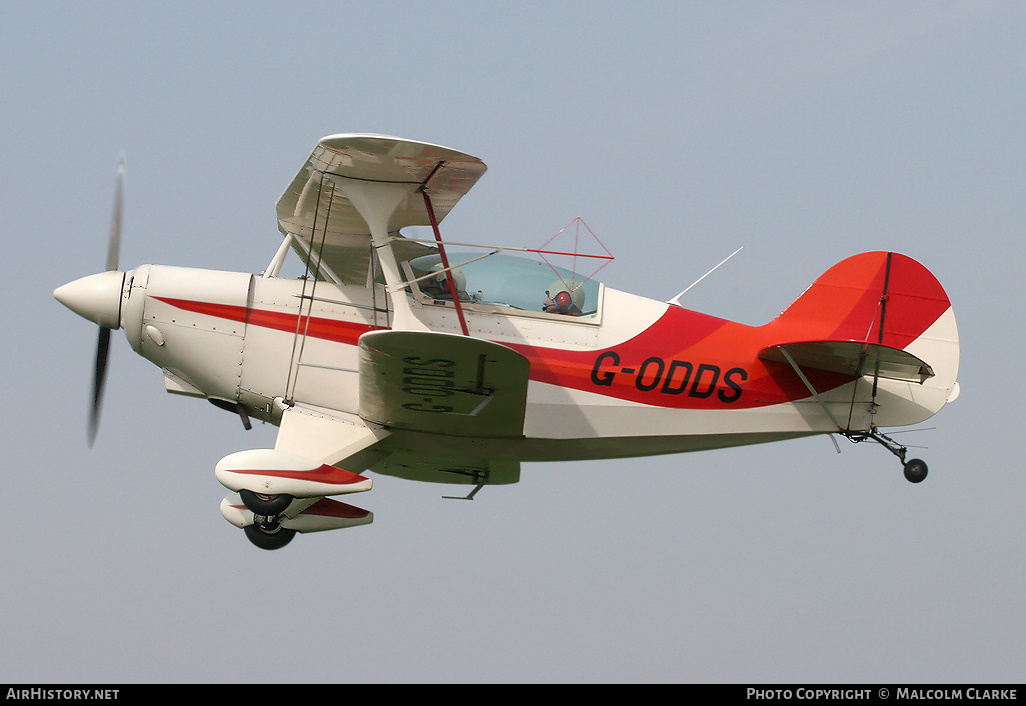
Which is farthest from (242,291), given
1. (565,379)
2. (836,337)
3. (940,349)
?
(940,349)

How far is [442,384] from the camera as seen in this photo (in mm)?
8117

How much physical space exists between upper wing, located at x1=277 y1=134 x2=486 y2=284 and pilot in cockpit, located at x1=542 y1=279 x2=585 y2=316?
1.07 meters

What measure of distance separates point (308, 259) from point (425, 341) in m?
2.26

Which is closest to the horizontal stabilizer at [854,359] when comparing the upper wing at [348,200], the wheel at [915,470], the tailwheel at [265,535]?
→ the wheel at [915,470]

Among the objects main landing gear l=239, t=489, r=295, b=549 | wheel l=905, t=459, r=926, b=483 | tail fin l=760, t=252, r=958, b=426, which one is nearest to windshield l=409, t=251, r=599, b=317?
tail fin l=760, t=252, r=958, b=426

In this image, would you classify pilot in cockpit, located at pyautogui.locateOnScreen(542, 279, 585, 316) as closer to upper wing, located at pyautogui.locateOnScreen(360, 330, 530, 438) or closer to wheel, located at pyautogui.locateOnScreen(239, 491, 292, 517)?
upper wing, located at pyautogui.locateOnScreen(360, 330, 530, 438)

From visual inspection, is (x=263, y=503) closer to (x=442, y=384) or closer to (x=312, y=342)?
(x=312, y=342)

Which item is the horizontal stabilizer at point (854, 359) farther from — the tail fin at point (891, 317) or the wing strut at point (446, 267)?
the wing strut at point (446, 267)

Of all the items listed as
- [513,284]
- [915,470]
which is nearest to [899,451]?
[915,470]

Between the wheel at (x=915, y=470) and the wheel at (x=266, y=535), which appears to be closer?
the wheel at (x=266, y=535)

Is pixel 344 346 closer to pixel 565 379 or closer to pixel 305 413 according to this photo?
pixel 305 413

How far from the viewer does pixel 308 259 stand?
9.34 m

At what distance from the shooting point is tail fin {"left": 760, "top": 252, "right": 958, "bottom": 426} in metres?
9.42

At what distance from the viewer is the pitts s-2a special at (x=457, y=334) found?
8508 mm
